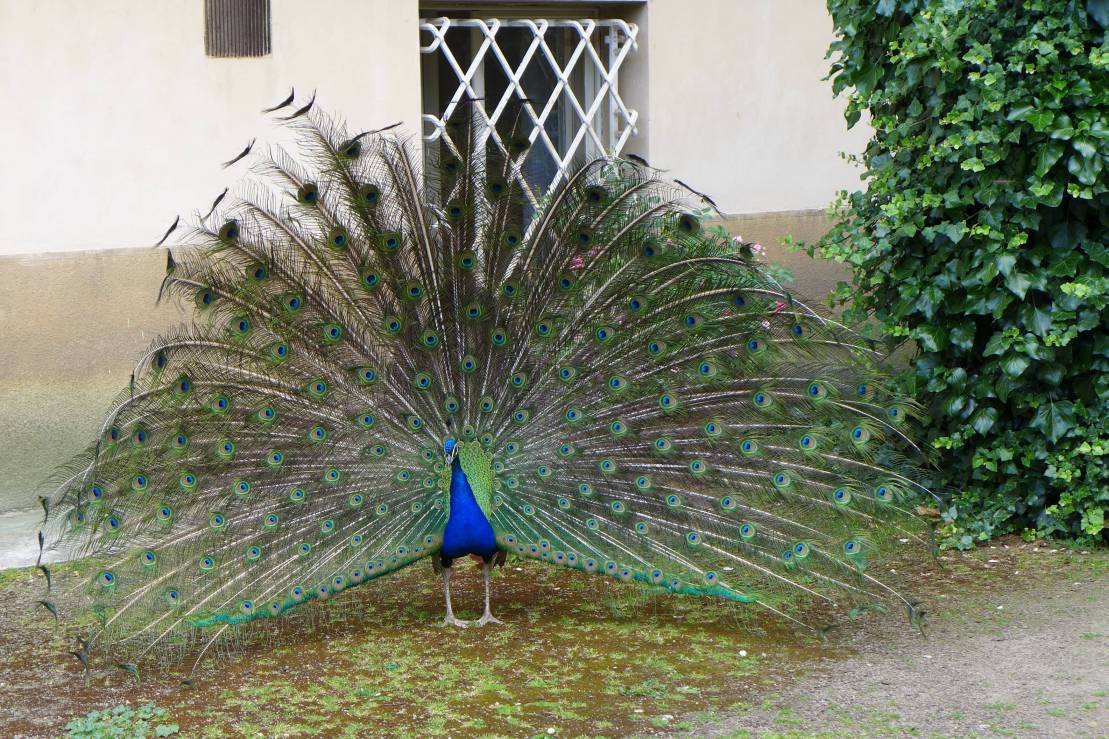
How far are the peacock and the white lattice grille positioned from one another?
2434mm

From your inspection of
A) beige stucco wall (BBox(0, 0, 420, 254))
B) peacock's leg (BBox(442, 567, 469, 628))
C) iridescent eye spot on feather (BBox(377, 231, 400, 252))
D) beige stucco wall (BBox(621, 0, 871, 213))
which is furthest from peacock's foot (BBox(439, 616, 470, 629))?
beige stucco wall (BBox(621, 0, 871, 213))

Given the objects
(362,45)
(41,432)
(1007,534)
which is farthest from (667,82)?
(41,432)

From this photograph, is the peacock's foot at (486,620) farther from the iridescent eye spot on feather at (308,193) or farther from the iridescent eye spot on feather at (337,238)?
the iridescent eye spot on feather at (308,193)

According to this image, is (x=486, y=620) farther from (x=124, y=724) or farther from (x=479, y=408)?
(x=124, y=724)

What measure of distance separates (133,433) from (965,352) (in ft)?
12.3

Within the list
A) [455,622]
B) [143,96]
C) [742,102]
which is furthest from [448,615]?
[742,102]

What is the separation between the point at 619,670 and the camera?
4703 millimetres

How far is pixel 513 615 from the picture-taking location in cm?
539

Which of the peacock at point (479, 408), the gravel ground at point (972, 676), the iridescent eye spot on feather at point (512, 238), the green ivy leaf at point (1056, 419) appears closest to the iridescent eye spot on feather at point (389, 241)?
the peacock at point (479, 408)

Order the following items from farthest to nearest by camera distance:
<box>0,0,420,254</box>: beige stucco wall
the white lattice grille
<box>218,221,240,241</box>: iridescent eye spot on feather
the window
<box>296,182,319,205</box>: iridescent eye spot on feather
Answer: the white lattice grille → the window → <box>0,0,420,254</box>: beige stucco wall → <box>296,182,319,205</box>: iridescent eye spot on feather → <box>218,221,240,241</box>: iridescent eye spot on feather

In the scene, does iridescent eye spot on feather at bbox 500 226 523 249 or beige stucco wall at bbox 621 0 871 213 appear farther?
beige stucco wall at bbox 621 0 871 213

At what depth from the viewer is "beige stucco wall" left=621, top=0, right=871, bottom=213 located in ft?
26.1

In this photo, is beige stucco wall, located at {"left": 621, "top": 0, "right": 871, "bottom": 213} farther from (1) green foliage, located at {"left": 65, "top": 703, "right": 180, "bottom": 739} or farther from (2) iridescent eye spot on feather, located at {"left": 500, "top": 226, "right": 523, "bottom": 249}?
(1) green foliage, located at {"left": 65, "top": 703, "right": 180, "bottom": 739}

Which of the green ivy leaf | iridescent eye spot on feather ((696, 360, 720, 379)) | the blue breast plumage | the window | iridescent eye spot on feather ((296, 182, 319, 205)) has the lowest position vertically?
the blue breast plumage
